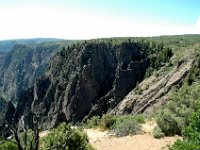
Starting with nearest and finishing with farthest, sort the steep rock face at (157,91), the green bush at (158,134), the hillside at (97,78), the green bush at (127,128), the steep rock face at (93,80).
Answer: the green bush at (158,134) < the green bush at (127,128) < the steep rock face at (157,91) < the hillside at (97,78) < the steep rock face at (93,80)

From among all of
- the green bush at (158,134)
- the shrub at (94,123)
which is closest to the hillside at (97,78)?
the shrub at (94,123)

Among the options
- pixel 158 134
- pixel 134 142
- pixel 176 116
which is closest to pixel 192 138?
pixel 134 142

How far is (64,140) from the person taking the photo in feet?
62.4

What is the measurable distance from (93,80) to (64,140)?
105745mm

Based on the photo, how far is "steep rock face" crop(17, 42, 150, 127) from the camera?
113m

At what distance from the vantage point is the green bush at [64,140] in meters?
19.0

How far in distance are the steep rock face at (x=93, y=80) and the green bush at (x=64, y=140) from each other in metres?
86.9

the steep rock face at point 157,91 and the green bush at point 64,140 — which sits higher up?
the green bush at point 64,140

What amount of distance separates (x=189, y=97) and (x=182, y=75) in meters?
40.2

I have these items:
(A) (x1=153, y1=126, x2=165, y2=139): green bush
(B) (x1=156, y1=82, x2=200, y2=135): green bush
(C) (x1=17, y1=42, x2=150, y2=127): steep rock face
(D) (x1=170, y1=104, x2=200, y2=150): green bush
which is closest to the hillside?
(C) (x1=17, y1=42, x2=150, y2=127): steep rock face

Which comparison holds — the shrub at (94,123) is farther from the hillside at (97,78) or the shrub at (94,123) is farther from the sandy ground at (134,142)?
the hillside at (97,78)

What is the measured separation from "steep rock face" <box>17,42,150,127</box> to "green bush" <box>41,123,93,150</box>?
8693cm

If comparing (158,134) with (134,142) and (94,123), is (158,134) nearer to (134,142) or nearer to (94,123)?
(134,142)

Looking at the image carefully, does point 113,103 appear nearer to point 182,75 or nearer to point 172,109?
point 182,75
